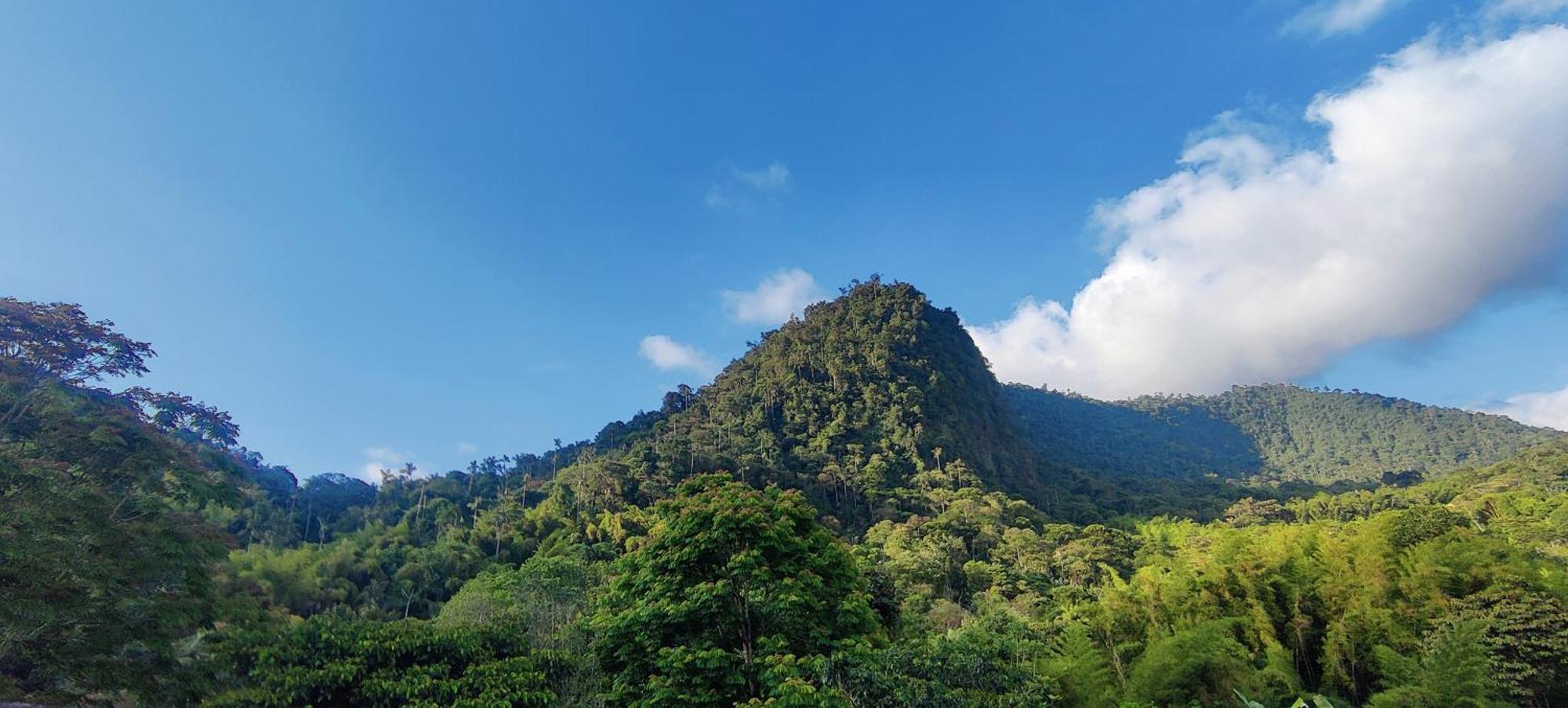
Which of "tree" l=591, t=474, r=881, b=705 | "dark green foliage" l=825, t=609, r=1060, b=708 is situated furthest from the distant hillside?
"dark green foliage" l=825, t=609, r=1060, b=708

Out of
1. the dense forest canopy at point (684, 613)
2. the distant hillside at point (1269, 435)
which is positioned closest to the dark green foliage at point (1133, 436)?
the distant hillside at point (1269, 435)

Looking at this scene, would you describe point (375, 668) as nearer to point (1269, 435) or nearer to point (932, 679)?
point (932, 679)

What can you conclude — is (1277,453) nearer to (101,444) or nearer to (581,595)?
(581,595)

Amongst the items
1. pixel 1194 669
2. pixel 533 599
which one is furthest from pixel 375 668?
pixel 1194 669

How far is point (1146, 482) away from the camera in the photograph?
3004 inches

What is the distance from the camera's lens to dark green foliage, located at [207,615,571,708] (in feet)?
30.3

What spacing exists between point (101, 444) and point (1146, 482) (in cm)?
8501

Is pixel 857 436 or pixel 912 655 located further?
pixel 857 436

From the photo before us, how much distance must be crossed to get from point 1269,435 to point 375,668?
542 feet

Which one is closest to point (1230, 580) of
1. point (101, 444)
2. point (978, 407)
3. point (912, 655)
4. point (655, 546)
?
point (912, 655)

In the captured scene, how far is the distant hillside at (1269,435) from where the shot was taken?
337ft

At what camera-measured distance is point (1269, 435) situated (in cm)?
13662

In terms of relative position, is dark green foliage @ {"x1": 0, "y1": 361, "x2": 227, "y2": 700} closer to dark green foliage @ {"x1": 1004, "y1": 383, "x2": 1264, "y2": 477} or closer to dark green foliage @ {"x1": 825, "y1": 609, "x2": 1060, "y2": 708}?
dark green foliage @ {"x1": 825, "y1": 609, "x2": 1060, "y2": 708}

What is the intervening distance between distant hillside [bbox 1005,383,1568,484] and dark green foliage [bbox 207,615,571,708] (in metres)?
85.2
